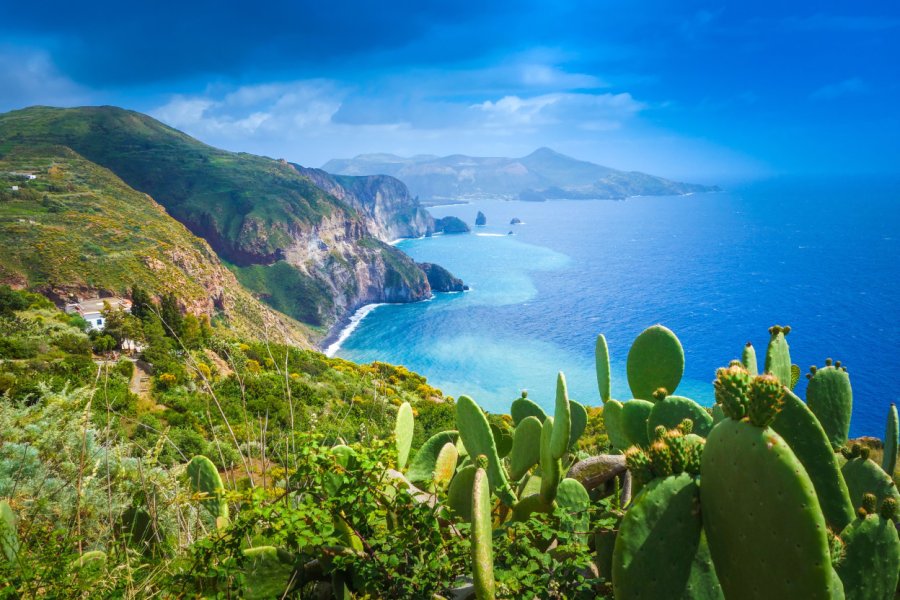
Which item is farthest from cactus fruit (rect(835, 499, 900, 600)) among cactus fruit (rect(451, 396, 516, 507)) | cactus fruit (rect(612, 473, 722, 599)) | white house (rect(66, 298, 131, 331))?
white house (rect(66, 298, 131, 331))

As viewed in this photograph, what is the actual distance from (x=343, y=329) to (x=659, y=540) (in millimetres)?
72108

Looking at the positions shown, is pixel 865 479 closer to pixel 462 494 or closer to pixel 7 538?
pixel 462 494

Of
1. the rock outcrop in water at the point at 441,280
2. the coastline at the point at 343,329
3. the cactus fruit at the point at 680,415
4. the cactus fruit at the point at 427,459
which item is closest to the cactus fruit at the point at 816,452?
the cactus fruit at the point at 680,415

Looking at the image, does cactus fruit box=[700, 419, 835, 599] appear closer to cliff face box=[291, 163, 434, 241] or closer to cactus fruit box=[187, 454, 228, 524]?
Result: cactus fruit box=[187, 454, 228, 524]

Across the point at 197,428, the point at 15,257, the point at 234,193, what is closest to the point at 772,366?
the point at 197,428

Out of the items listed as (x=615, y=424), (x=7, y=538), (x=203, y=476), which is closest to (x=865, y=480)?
(x=615, y=424)

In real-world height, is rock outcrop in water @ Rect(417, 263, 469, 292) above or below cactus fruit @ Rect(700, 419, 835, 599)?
below

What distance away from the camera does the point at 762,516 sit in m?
1.26

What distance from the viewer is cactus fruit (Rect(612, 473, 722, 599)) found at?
1394 millimetres

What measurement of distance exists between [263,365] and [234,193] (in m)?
71.8

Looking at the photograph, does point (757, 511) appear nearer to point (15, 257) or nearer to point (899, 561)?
point (899, 561)

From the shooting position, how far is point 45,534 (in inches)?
104

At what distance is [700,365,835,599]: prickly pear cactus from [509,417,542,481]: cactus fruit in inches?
65.0

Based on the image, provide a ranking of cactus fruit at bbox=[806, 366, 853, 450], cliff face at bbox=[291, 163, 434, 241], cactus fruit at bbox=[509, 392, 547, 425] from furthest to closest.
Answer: cliff face at bbox=[291, 163, 434, 241] < cactus fruit at bbox=[509, 392, 547, 425] < cactus fruit at bbox=[806, 366, 853, 450]
